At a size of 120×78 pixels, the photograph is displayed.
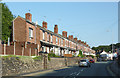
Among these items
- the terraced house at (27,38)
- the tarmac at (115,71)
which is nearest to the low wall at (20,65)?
the terraced house at (27,38)

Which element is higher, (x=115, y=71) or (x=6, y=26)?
(x=6, y=26)

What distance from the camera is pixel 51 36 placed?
161ft

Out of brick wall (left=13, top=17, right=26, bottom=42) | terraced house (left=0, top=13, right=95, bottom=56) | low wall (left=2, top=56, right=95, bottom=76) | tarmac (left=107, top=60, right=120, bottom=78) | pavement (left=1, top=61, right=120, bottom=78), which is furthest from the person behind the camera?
brick wall (left=13, top=17, right=26, bottom=42)

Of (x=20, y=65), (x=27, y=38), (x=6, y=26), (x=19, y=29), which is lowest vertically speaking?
(x=20, y=65)

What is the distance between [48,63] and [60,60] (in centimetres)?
902

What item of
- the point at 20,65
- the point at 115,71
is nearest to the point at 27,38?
the point at 20,65

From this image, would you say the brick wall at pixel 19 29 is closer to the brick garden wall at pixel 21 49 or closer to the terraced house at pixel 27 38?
the terraced house at pixel 27 38

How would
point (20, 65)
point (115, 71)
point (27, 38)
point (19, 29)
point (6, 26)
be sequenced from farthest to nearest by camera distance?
1. point (6, 26)
2. point (19, 29)
3. point (27, 38)
4. point (115, 71)
5. point (20, 65)

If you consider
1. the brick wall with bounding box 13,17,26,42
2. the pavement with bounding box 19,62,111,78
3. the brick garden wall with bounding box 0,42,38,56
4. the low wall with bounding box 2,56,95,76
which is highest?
the brick wall with bounding box 13,17,26,42

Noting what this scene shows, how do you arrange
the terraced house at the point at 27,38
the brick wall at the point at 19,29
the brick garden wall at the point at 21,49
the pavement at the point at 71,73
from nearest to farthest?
the pavement at the point at 71,73
the brick garden wall at the point at 21,49
the terraced house at the point at 27,38
the brick wall at the point at 19,29

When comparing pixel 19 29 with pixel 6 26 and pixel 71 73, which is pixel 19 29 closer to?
pixel 6 26

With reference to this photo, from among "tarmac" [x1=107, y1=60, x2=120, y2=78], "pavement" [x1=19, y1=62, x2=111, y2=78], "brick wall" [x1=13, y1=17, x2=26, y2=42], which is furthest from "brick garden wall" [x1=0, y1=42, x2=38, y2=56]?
"tarmac" [x1=107, y1=60, x2=120, y2=78]

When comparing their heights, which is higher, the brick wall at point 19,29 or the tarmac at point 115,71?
the brick wall at point 19,29

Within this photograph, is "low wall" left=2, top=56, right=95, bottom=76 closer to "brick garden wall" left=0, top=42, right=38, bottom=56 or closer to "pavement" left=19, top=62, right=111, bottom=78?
"pavement" left=19, top=62, right=111, bottom=78
